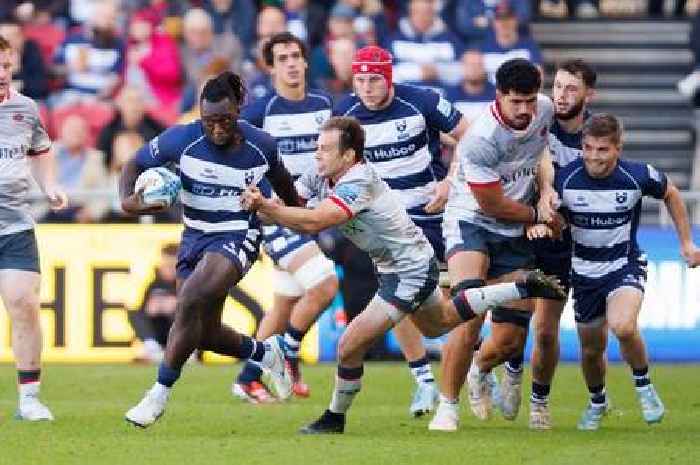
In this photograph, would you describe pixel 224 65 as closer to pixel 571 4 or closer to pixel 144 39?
pixel 144 39

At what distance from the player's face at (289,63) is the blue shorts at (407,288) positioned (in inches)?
136

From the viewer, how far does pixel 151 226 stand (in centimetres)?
2064

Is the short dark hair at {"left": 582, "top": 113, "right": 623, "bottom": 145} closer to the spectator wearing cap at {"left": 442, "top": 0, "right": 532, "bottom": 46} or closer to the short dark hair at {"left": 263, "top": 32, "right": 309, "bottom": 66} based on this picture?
the short dark hair at {"left": 263, "top": 32, "right": 309, "bottom": 66}

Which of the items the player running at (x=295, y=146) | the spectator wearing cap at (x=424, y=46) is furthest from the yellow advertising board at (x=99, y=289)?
the spectator wearing cap at (x=424, y=46)

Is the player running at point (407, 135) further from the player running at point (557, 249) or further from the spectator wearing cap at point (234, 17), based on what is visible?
the spectator wearing cap at point (234, 17)

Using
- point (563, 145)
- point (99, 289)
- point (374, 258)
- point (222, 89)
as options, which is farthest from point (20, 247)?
point (99, 289)

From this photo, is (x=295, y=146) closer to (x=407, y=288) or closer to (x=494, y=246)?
(x=494, y=246)

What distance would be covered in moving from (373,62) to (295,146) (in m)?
1.47

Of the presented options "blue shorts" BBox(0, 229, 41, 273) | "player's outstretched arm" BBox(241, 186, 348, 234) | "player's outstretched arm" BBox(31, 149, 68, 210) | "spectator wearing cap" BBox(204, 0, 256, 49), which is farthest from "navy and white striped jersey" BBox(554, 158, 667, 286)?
"spectator wearing cap" BBox(204, 0, 256, 49)

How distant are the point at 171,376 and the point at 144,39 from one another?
36.3 feet

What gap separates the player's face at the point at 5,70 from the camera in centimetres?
1430

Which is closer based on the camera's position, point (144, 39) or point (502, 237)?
point (502, 237)

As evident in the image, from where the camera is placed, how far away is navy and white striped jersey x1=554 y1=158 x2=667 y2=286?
46.9ft

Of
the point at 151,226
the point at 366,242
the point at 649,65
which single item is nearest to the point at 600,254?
the point at 366,242
